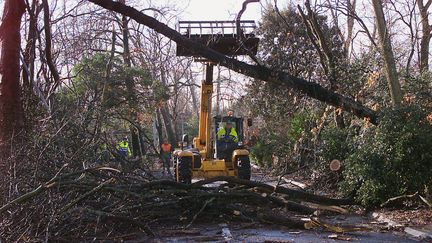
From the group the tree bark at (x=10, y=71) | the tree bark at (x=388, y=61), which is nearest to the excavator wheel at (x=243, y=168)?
the tree bark at (x=388, y=61)

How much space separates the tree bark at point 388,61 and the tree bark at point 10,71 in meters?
8.60

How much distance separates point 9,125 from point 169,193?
3730 millimetres

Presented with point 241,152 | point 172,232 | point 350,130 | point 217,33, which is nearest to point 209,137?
point 241,152

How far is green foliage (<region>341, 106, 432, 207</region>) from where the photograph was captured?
37.6ft

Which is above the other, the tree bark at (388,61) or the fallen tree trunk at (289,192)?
the tree bark at (388,61)

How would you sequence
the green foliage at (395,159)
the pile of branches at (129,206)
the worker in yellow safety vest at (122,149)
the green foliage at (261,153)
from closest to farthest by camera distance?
the pile of branches at (129,206) < the green foliage at (395,159) < the worker in yellow safety vest at (122,149) < the green foliage at (261,153)

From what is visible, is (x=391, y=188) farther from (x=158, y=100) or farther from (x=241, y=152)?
(x=158, y=100)

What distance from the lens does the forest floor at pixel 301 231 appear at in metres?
9.06

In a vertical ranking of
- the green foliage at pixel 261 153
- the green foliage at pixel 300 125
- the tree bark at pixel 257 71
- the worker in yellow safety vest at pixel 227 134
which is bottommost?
the green foliage at pixel 261 153

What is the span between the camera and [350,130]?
15.1 m

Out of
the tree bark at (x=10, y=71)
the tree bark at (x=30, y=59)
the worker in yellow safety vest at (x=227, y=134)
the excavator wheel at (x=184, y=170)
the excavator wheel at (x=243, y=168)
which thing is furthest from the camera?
the worker in yellow safety vest at (x=227, y=134)

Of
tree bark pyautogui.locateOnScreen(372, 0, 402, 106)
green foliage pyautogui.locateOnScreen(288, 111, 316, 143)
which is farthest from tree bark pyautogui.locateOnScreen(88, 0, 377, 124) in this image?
green foliage pyautogui.locateOnScreen(288, 111, 316, 143)

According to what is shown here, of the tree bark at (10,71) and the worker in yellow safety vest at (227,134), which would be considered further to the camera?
the worker in yellow safety vest at (227,134)

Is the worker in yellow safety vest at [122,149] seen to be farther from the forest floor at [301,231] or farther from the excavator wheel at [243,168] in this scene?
the excavator wheel at [243,168]
